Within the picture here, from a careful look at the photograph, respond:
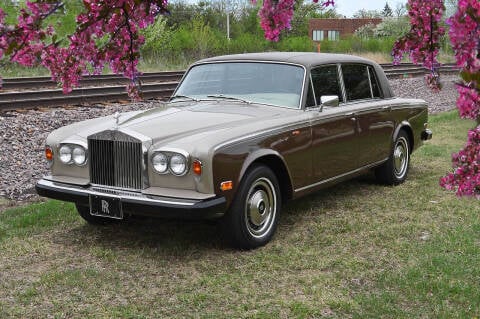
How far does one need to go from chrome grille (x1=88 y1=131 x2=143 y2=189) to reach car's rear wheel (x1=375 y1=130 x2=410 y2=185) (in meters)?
3.54

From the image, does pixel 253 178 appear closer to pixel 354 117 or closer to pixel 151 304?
pixel 151 304

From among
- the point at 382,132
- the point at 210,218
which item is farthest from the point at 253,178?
the point at 382,132

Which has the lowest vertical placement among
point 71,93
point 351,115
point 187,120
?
point 71,93

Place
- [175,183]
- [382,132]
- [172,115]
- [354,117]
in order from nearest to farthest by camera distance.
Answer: [175,183] < [172,115] < [354,117] < [382,132]

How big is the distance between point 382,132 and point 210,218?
3.15 m

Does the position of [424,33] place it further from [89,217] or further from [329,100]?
[89,217]

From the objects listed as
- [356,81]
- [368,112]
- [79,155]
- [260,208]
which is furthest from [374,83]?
[79,155]

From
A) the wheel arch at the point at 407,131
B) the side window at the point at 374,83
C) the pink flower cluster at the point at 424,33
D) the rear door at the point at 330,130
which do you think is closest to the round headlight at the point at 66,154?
the rear door at the point at 330,130

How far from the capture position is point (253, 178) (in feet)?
16.4

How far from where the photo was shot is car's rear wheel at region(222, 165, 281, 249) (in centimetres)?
487

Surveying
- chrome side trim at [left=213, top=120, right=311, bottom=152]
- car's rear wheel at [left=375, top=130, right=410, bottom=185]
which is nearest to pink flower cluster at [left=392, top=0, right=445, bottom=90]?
chrome side trim at [left=213, top=120, right=311, bottom=152]

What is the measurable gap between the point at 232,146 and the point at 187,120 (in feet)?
2.22

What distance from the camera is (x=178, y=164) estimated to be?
15.2ft

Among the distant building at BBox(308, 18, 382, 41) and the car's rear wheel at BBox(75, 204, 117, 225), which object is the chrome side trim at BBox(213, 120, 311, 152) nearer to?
the car's rear wheel at BBox(75, 204, 117, 225)
